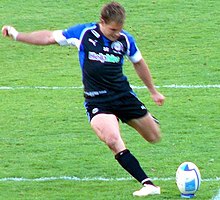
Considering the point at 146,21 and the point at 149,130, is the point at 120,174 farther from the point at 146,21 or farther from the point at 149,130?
the point at 146,21

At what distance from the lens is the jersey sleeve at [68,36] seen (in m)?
9.76

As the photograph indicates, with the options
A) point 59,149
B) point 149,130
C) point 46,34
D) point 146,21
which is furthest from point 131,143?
point 146,21

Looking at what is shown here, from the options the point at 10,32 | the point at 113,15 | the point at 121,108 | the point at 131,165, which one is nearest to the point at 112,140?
the point at 131,165

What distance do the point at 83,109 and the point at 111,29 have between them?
4.45 metres

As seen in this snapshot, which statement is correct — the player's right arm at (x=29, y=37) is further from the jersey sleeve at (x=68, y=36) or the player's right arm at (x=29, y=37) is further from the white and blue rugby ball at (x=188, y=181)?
the white and blue rugby ball at (x=188, y=181)

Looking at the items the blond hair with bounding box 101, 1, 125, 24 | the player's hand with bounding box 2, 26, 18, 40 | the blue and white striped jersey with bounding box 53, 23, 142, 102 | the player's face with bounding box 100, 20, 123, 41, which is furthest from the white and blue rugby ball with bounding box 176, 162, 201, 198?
the player's hand with bounding box 2, 26, 18, 40

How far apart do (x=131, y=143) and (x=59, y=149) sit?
37.6 inches

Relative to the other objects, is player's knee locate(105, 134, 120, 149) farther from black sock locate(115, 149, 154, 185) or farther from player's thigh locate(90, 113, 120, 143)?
black sock locate(115, 149, 154, 185)

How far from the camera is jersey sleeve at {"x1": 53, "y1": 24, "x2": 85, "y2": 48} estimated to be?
9.76 meters

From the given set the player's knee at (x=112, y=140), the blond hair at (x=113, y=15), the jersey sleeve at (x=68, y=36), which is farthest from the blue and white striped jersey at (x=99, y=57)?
the player's knee at (x=112, y=140)

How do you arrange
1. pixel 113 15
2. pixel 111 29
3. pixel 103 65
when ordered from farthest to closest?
pixel 103 65 < pixel 111 29 < pixel 113 15

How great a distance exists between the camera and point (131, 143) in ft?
38.9

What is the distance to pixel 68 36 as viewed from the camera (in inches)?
386

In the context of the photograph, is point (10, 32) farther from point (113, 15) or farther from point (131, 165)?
point (131, 165)
